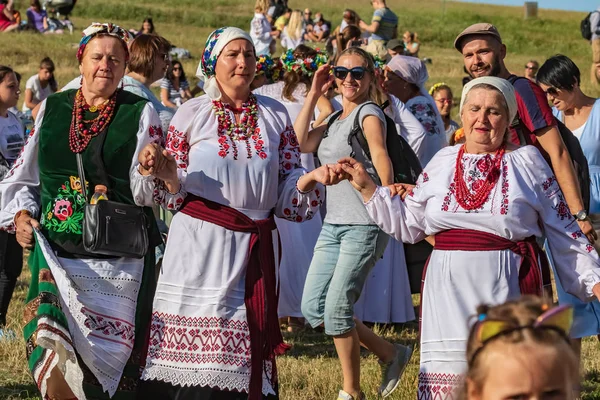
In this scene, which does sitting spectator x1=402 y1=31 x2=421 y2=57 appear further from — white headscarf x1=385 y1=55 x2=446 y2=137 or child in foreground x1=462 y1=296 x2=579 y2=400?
child in foreground x1=462 y1=296 x2=579 y2=400

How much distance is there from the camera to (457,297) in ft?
15.7

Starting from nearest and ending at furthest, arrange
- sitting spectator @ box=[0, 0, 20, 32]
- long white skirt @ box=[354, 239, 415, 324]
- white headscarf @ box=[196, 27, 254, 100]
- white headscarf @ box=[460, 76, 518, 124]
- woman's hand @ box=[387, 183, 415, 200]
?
1. white headscarf @ box=[460, 76, 518, 124]
2. woman's hand @ box=[387, 183, 415, 200]
3. white headscarf @ box=[196, 27, 254, 100]
4. long white skirt @ box=[354, 239, 415, 324]
5. sitting spectator @ box=[0, 0, 20, 32]

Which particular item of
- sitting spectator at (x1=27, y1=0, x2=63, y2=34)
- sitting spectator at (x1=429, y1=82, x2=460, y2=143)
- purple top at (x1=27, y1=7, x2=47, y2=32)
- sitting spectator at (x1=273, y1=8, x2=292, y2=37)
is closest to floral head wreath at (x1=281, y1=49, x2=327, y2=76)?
sitting spectator at (x1=429, y1=82, x2=460, y2=143)

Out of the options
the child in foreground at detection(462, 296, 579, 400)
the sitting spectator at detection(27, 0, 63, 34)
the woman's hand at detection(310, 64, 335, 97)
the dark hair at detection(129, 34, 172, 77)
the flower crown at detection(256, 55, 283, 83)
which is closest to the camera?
the child in foreground at detection(462, 296, 579, 400)

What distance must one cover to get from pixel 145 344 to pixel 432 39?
35470mm

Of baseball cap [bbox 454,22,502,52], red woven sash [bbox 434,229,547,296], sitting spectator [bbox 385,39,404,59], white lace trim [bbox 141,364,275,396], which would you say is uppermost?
sitting spectator [bbox 385,39,404,59]

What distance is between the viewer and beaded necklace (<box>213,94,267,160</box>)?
518 centimetres

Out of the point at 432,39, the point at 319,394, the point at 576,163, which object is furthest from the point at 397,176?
the point at 432,39

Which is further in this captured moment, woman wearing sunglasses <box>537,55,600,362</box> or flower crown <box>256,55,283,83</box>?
flower crown <box>256,55,283,83</box>

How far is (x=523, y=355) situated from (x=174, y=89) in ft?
48.7

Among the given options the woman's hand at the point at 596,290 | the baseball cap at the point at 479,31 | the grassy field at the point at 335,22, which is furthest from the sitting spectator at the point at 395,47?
the woman's hand at the point at 596,290

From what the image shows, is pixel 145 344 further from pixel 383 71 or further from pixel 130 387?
pixel 383 71

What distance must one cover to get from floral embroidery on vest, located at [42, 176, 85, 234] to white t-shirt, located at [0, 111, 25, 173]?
3.40 m

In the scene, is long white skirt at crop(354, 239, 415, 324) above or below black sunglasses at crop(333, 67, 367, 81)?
below
